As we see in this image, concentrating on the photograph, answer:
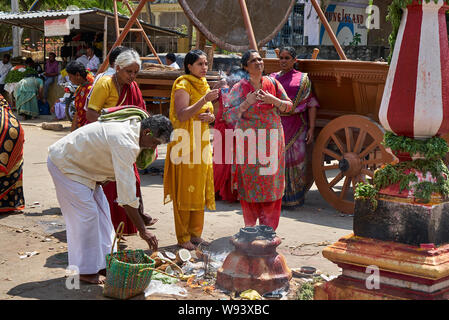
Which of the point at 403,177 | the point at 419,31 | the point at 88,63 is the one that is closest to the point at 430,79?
the point at 419,31

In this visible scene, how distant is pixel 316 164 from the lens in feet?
24.1

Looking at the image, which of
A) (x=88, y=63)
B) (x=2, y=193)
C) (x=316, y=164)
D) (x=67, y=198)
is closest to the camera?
(x=67, y=198)

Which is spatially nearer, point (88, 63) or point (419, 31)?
point (419, 31)

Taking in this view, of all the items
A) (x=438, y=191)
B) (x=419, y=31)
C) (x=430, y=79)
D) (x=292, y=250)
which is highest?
(x=419, y=31)

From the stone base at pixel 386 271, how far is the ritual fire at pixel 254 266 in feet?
2.00

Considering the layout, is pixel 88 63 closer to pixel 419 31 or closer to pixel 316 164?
pixel 316 164

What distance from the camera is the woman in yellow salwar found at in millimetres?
5418

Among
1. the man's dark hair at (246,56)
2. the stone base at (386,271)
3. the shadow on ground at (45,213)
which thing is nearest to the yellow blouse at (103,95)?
the man's dark hair at (246,56)

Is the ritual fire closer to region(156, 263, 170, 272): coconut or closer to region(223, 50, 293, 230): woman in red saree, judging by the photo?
region(156, 263, 170, 272): coconut

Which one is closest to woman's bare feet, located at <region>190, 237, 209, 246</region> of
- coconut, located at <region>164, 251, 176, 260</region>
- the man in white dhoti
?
coconut, located at <region>164, 251, 176, 260</region>

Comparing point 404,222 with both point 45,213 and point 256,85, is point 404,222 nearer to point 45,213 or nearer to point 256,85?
point 256,85

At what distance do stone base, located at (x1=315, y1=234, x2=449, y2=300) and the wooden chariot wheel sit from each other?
311 centimetres

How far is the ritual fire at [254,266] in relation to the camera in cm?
430
